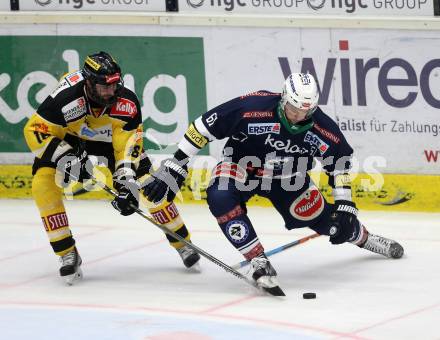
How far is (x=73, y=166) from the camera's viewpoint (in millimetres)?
7012

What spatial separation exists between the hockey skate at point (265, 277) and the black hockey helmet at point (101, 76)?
4.12 feet

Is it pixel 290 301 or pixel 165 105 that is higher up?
pixel 165 105

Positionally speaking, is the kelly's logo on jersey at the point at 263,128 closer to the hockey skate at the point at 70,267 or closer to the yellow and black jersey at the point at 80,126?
the yellow and black jersey at the point at 80,126

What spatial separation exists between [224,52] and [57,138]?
246cm

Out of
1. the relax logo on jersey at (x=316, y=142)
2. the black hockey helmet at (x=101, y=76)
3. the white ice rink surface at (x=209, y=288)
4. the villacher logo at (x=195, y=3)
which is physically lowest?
the white ice rink surface at (x=209, y=288)

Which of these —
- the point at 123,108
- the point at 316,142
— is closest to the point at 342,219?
the point at 316,142

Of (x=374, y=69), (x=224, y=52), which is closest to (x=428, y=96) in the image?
(x=374, y=69)

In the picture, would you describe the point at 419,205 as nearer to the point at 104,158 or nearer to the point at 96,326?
the point at 104,158

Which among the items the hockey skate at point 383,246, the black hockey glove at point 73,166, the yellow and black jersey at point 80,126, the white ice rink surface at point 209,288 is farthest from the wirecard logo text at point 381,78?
the black hockey glove at point 73,166

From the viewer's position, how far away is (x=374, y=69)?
345 inches

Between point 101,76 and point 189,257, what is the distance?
4.18ft

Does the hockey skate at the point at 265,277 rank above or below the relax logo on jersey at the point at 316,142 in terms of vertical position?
below

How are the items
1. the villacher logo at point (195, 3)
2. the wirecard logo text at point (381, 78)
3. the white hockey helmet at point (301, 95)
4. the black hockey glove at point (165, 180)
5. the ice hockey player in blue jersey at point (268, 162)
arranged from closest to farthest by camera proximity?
the white hockey helmet at point (301, 95)
the ice hockey player in blue jersey at point (268, 162)
the black hockey glove at point (165, 180)
the wirecard logo text at point (381, 78)
the villacher logo at point (195, 3)

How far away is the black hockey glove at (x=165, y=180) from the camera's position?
680cm
